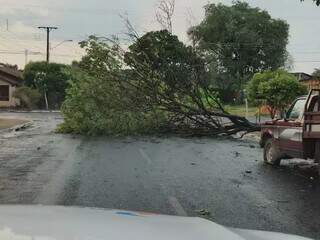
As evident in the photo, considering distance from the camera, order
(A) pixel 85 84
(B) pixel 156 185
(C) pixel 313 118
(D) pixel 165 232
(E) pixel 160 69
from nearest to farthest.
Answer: (D) pixel 165 232 → (B) pixel 156 185 → (C) pixel 313 118 → (E) pixel 160 69 → (A) pixel 85 84

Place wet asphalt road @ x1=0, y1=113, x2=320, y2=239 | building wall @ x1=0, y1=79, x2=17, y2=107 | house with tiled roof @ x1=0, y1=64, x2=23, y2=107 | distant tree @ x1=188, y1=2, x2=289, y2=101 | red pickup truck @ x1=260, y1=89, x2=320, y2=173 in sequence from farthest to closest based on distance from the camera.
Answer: distant tree @ x1=188, y1=2, x2=289, y2=101
house with tiled roof @ x1=0, y1=64, x2=23, y2=107
building wall @ x1=0, y1=79, x2=17, y2=107
red pickup truck @ x1=260, y1=89, x2=320, y2=173
wet asphalt road @ x1=0, y1=113, x2=320, y2=239

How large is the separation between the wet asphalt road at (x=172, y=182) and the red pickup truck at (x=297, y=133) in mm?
432

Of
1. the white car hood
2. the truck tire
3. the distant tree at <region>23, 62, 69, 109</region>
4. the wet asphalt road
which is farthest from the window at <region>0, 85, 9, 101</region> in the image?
the white car hood

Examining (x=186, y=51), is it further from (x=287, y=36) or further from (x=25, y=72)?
(x=287, y=36)

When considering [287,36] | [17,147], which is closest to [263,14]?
[287,36]

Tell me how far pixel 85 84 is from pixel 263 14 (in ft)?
202

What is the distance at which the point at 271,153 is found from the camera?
54.4 feet

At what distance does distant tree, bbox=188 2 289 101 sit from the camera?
82500 mm

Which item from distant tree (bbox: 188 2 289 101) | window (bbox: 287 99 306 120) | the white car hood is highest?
distant tree (bbox: 188 2 289 101)

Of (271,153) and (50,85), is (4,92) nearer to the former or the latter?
(50,85)

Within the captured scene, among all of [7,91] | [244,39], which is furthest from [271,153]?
[244,39]

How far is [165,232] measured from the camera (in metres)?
3.31

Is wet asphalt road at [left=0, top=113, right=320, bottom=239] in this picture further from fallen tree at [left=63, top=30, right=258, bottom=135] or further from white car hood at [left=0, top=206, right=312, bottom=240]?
white car hood at [left=0, top=206, right=312, bottom=240]

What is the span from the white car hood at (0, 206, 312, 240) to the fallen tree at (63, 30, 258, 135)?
1809 cm
